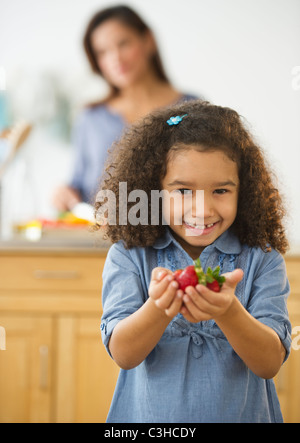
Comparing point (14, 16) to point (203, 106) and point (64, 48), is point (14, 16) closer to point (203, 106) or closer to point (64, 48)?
point (64, 48)

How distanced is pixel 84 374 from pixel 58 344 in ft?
0.44

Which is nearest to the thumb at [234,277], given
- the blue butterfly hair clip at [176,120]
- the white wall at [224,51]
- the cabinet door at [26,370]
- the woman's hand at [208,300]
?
the woman's hand at [208,300]

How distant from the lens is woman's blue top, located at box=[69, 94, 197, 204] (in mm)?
2340

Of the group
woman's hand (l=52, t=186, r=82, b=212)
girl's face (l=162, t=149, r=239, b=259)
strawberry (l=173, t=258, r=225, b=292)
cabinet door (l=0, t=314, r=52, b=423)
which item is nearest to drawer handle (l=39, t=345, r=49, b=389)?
cabinet door (l=0, t=314, r=52, b=423)

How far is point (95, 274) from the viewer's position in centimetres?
183

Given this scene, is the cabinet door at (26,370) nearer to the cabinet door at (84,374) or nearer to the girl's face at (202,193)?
the cabinet door at (84,374)

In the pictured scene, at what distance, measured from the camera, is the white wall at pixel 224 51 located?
94.0 inches

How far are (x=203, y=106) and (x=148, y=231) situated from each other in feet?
0.69

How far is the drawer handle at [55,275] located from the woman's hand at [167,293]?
1.20 meters

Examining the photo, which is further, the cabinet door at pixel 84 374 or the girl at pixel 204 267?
the cabinet door at pixel 84 374

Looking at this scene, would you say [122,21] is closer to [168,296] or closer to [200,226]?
[200,226]

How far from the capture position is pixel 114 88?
2381mm

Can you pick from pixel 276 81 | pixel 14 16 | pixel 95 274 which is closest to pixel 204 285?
pixel 95 274

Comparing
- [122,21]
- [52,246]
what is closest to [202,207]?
[52,246]
